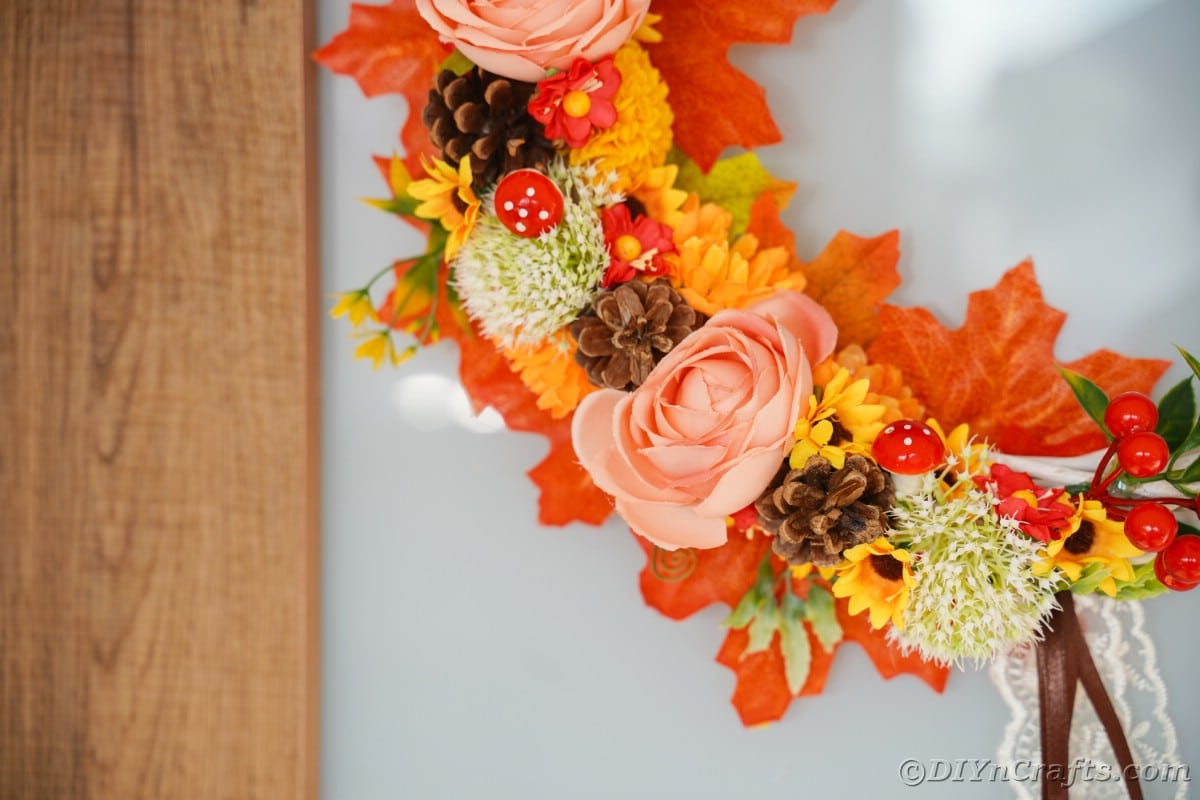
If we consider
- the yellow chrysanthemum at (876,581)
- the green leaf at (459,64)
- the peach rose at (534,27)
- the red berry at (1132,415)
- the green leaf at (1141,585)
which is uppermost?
the peach rose at (534,27)

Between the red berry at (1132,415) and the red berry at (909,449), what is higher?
the red berry at (1132,415)

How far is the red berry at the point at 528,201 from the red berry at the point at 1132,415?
500mm

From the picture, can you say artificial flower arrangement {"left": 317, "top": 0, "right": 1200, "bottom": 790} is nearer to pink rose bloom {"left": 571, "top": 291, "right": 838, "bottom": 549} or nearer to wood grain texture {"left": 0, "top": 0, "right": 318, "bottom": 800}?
pink rose bloom {"left": 571, "top": 291, "right": 838, "bottom": 549}

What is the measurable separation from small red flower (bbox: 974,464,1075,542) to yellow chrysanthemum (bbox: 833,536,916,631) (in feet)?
0.32

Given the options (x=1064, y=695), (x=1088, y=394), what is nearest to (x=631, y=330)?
(x=1088, y=394)

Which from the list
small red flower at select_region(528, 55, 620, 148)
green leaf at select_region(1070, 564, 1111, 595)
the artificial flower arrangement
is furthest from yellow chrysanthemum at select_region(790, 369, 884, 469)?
small red flower at select_region(528, 55, 620, 148)

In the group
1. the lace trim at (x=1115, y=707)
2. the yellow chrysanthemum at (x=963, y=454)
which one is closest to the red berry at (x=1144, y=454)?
the yellow chrysanthemum at (x=963, y=454)

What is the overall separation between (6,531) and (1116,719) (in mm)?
1224

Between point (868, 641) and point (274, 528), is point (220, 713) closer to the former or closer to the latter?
point (274, 528)

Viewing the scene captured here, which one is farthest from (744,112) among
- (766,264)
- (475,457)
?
(475,457)

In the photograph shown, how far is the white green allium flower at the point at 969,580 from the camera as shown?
69cm

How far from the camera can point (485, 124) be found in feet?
2.61

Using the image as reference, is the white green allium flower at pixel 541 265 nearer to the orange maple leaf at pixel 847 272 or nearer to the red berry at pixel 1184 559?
the orange maple leaf at pixel 847 272

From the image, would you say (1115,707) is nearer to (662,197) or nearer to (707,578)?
(707,578)
